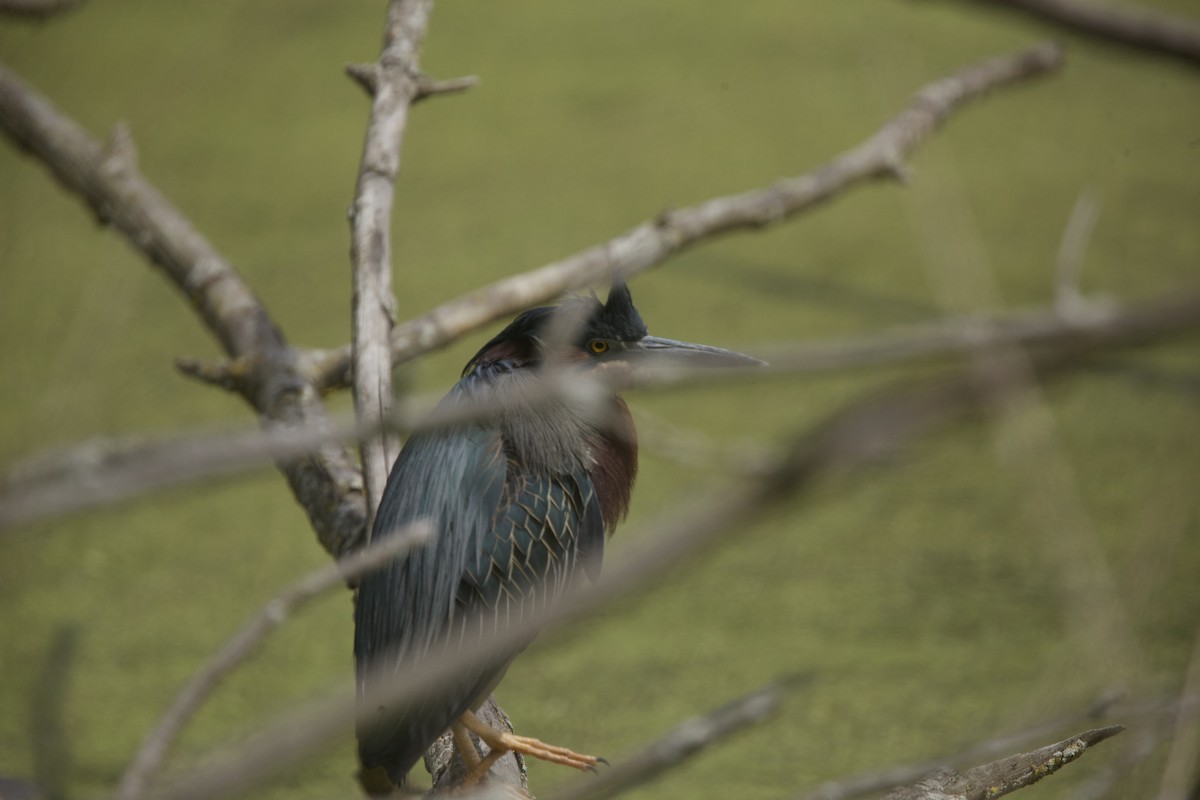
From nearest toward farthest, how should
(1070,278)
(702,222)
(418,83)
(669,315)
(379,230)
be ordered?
(1070,278) < (379,230) < (418,83) < (702,222) < (669,315)

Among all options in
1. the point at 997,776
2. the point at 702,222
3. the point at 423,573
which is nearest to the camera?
the point at 997,776

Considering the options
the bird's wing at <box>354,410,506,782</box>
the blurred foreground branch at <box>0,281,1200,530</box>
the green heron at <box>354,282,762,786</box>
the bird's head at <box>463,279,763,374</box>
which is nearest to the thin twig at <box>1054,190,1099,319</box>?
the blurred foreground branch at <box>0,281,1200,530</box>

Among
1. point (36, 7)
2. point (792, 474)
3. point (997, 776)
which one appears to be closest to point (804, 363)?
point (792, 474)

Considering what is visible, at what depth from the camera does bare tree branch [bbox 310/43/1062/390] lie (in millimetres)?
1247

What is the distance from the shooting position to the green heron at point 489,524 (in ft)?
2.90

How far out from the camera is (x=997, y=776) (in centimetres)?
80

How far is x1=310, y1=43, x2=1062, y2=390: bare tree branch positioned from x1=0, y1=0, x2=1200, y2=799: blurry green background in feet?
0.45

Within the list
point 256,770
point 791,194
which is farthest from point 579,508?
point 256,770

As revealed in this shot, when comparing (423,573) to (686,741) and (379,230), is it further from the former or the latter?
(686,741)

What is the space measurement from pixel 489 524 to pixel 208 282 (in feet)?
1.82

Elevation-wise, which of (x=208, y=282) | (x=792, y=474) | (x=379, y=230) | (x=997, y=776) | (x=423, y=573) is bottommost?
(x=792, y=474)

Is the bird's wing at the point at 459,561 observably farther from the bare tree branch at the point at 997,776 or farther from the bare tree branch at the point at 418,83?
the bare tree branch at the point at 418,83

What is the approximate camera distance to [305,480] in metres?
1.12

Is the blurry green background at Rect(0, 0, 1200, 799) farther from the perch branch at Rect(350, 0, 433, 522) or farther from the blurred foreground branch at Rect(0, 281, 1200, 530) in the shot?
the perch branch at Rect(350, 0, 433, 522)
